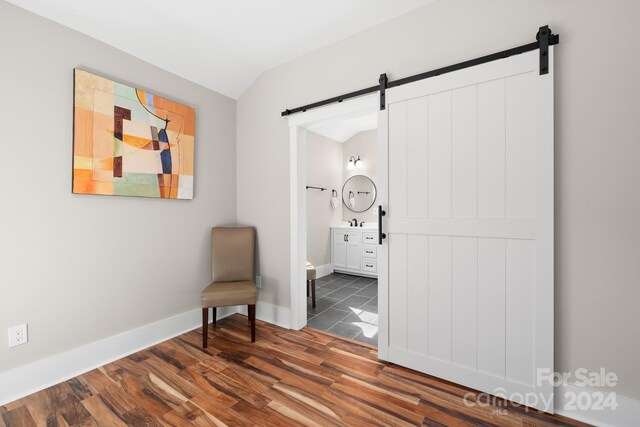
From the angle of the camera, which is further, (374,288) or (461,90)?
(374,288)

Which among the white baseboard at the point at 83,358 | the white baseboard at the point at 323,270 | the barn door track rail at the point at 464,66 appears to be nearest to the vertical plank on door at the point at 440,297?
the barn door track rail at the point at 464,66

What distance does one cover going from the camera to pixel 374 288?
4.05m

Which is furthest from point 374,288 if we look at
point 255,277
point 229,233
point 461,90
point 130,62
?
point 130,62

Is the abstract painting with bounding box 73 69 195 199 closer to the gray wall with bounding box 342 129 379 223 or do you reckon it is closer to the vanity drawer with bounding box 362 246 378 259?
the vanity drawer with bounding box 362 246 378 259

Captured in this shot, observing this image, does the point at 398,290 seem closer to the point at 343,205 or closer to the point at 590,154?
the point at 590,154

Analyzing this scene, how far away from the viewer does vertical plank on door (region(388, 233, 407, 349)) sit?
2033 millimetres

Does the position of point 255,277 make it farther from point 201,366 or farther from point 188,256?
point 201,366

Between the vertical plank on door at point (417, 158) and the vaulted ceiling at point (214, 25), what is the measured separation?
0.78 m

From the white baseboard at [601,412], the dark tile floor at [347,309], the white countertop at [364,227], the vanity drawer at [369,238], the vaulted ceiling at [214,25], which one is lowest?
the dark tile floor at [347,309]

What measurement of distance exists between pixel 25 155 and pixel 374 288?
3.89 m

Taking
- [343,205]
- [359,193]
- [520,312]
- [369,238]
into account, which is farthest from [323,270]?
[520,312]

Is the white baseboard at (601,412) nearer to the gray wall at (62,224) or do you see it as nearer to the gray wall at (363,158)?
the gray wall at (62,224)

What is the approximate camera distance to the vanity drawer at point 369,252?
15.0 ft

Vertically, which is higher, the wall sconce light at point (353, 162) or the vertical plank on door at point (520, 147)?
the wall sconce light at point (353, 162)
